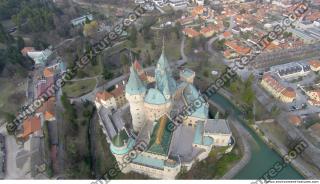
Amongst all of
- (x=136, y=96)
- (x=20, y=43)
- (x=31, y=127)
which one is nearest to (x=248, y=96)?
(x=136, y=96)

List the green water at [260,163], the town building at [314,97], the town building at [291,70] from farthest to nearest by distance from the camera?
the town building at [291,70], the town building at [314,97], the green water at [260,163]

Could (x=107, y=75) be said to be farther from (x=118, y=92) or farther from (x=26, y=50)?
(x=26, y=50)

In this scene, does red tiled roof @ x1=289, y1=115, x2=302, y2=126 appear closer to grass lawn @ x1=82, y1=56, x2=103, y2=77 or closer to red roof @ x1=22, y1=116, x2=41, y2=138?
grass lawn @ x1=82, y1=56, x2=103, y2=77

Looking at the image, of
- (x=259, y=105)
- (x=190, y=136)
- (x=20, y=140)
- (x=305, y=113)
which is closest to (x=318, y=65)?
(x=305, y=113)

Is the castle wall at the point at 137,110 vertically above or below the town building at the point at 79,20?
below

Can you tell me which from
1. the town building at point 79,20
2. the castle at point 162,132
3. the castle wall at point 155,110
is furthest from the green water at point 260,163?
the town building at point 79,20

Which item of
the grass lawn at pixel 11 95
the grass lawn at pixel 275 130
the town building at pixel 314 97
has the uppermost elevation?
the town building at pixel 314 97

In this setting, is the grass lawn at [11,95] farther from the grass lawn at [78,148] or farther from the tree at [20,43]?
the grass lawn at [78,148]

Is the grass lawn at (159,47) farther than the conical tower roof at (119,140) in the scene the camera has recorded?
Yes
